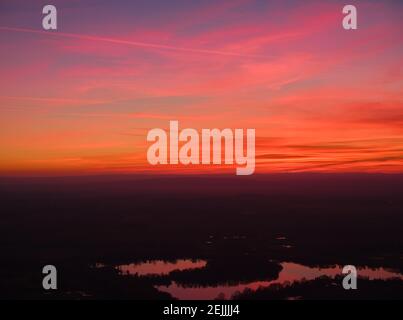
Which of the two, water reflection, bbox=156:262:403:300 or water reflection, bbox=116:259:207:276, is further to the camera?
water reflection, bbox=116:259:207:276

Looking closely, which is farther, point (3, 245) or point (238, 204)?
point (238, 204)

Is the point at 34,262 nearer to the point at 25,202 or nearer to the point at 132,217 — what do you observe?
the point at 132,217

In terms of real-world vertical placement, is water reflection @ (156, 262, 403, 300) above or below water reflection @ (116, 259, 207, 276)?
below

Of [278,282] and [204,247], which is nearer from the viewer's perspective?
[278,282]

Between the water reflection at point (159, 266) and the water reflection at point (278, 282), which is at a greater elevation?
the water reflection at point (159, 266)

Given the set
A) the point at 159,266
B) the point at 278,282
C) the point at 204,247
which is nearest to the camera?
the point at 278,282

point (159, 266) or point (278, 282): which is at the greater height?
point (159, 266)

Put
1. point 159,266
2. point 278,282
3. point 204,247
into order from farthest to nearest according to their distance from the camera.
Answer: point 204,247
point 159,266
point 278,282

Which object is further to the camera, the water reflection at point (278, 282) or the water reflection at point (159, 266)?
the water reflection at point (159, 266)
